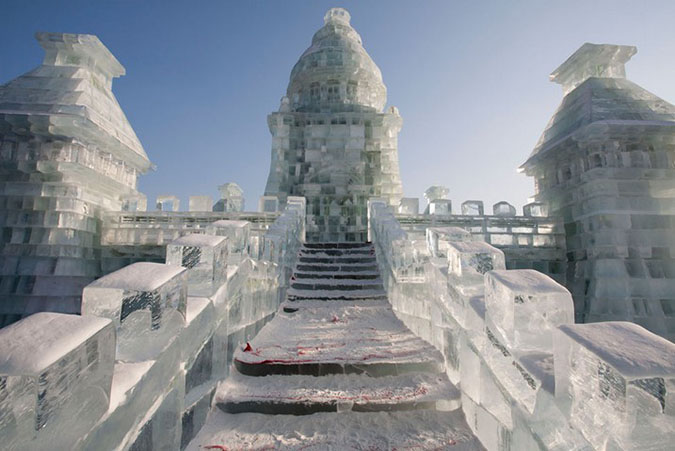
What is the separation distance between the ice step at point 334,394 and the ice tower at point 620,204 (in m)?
Answer: 7.71

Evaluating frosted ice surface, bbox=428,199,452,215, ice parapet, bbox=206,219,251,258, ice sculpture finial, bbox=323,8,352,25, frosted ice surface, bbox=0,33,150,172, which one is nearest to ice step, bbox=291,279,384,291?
ice parapet, bbox=206,219,251,258

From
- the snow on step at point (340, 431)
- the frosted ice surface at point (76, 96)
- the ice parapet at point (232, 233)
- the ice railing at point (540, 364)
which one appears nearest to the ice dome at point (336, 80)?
the frosted ice surface at point (76, 96)

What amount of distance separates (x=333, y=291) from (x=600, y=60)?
37.3 feet

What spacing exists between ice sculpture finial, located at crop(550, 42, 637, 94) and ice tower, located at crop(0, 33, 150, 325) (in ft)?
48.6

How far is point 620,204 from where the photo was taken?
877 centimetres

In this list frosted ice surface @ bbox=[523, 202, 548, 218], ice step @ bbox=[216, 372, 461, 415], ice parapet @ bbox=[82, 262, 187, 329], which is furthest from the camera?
frosted ice surface @ bbox=[523, 202, 548, 218]

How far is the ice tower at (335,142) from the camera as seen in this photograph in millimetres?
13453

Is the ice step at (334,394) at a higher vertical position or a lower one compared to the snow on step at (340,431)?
higher

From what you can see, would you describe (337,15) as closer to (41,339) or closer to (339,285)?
(339,285)

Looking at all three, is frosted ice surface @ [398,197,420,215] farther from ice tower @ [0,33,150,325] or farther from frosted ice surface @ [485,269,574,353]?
ice tower @ [0,33,150,325]

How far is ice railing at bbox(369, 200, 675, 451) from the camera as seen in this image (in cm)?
130

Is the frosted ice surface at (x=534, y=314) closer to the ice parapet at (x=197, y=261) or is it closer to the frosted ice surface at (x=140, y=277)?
the frosted ice surface at (x=140, y=277)

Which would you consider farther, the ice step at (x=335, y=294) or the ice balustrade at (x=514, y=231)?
the ice balustrade at (x=514, y=231)

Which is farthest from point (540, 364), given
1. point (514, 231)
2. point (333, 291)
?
point (514, 231)
